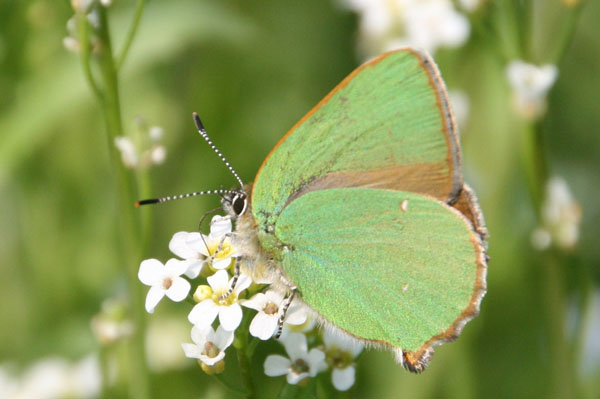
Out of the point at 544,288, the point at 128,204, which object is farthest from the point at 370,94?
the point at 544,288

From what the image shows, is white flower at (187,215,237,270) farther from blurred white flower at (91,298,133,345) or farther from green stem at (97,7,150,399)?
blurred white flower at (91,298,133,345)

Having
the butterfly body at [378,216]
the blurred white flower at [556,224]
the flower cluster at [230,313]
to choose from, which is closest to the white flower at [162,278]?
the flower cluster at [230,313]

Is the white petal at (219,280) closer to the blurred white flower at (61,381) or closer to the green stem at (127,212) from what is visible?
the green stem at (127,212)

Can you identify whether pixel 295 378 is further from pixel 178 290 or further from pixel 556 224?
pixel 556 224

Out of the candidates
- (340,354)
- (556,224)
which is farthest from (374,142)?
(556,224)

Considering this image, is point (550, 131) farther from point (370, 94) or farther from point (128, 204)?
point (128, 204)

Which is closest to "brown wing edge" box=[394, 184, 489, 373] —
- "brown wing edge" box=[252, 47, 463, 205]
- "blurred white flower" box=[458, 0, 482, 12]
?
"brown wing edge" box=[252, 47, 463, 205]
